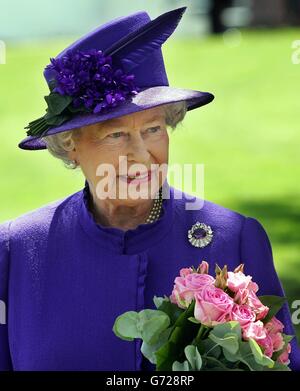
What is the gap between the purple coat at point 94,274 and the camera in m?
3.27

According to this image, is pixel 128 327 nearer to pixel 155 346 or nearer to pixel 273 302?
pixel 155 346

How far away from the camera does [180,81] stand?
13.7 metres

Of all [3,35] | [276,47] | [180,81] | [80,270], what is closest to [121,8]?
[3,35]

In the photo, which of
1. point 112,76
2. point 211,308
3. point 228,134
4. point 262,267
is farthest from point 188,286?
point 228,134

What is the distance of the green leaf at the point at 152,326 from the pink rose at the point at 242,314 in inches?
6.7

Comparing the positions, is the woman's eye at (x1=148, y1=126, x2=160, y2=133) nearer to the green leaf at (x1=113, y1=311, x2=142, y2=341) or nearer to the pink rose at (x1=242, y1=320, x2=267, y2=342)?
the green leaf at (x1=113, y1=311, x2=142, y2=341)

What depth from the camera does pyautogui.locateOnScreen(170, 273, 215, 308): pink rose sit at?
9.32 feet

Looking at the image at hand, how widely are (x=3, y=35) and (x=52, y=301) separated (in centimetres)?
1444

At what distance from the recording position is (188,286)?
2854mm

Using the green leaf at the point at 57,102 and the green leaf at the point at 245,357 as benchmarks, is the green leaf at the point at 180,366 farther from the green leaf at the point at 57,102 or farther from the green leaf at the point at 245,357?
the green leaf at the point at 57,102

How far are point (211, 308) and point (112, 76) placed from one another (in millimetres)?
803

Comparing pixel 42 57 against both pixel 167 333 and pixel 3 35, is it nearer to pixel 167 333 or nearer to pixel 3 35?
pixel 3 35

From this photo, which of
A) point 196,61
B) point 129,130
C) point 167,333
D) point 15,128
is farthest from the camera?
point 196,61

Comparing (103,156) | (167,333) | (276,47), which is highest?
(276,47)
